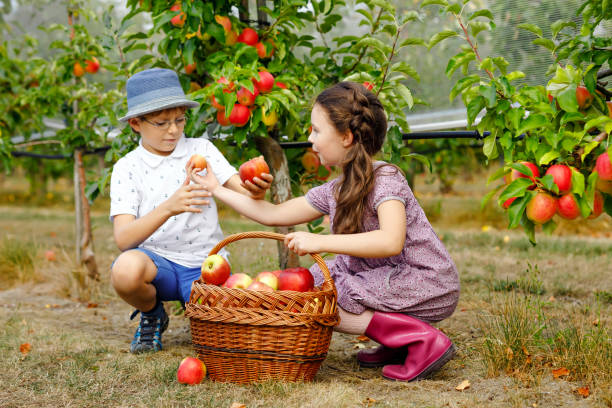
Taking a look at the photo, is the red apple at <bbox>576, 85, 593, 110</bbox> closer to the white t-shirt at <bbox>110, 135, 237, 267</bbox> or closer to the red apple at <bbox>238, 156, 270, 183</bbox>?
the red apple at <bbox>238, 156, 270, 183</bbox>

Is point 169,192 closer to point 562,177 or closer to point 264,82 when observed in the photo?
point 264,82

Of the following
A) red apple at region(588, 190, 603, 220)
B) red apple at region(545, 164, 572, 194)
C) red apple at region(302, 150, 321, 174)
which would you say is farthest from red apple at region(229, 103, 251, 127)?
red apple at region(588, 190, 603, 220)

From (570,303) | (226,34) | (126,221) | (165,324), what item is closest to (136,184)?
(126,221)


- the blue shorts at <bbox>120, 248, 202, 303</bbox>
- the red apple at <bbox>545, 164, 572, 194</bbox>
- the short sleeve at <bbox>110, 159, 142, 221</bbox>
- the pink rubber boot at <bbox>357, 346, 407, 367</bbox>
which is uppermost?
the red apple at <bbox>545, 164, 572, 194</bbox>

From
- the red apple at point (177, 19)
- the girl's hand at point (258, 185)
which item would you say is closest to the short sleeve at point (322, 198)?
the girl's hand at point (258, 185)

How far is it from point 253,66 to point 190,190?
2.01 ft

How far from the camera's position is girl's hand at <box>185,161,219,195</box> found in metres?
2.40

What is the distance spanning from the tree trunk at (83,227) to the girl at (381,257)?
2.29 m

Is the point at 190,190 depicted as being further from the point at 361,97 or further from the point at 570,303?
the point at 570,303

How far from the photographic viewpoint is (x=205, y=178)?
2484 millimetres

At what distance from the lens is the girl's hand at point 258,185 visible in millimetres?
2293

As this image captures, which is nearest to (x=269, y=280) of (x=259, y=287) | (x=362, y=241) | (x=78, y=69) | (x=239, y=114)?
(x=259, y=287)

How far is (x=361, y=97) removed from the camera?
7.14ft

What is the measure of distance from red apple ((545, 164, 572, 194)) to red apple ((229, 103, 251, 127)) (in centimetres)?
129
